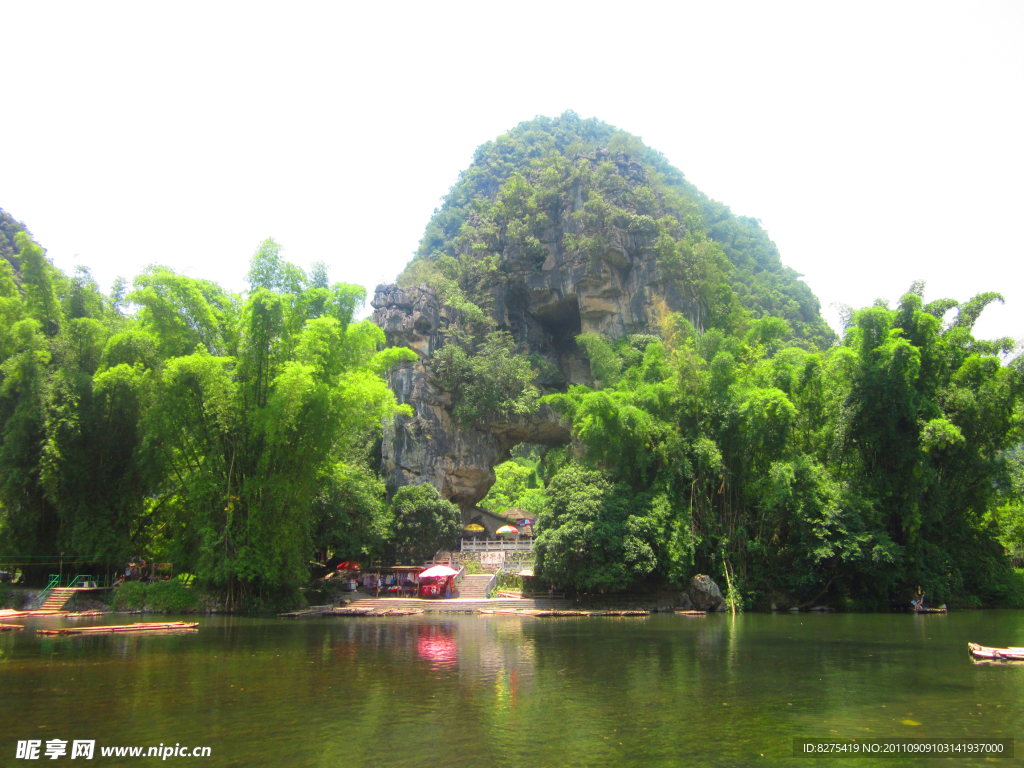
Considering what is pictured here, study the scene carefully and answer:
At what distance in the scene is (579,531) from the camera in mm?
20734

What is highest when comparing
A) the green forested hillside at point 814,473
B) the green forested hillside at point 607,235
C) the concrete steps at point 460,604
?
the green forested hillside at point 607,235

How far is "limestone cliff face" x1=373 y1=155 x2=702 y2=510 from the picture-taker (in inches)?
1236

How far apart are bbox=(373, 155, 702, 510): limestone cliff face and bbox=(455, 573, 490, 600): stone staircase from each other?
22.7 feet

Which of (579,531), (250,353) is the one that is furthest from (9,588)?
(579,531)

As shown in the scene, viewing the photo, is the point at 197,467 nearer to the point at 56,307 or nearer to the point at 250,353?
the point at 250,353

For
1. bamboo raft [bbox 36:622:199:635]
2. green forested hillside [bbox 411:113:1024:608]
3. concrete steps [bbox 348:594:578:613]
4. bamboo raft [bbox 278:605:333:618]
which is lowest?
concrete steps [bbox 348:594:578:613]

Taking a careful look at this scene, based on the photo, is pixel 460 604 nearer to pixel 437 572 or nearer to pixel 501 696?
pixel 437 572

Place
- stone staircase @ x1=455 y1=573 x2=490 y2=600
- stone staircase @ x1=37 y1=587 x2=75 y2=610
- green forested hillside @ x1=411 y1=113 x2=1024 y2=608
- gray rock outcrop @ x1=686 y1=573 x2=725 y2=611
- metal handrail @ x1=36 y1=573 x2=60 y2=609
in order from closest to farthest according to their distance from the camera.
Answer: stone staircase @ x1=37 y1=587 x2=75 y2=610
metal handrail @ x1=36 y1=573 x2=60 y2=609
green forested hillside @ x1=411 y1=113 x2=1024 y2=608
gray rock outcrop @ x1=686 y1=573 x2=725 y2=611
stone staircase @ x1=455 y1=573 x2=490 y2=600

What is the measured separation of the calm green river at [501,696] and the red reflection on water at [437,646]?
0.09 meters

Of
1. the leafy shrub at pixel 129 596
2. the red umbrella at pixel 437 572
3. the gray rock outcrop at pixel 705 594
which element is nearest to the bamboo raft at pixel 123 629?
the leafy shrub at pixel 129 596

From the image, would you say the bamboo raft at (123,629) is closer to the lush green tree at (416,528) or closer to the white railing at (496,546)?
the lush green tree at (416,528)

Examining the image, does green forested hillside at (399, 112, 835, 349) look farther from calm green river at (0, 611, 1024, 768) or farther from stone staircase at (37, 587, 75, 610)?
calm green river at (0, 611, 1024, 768)

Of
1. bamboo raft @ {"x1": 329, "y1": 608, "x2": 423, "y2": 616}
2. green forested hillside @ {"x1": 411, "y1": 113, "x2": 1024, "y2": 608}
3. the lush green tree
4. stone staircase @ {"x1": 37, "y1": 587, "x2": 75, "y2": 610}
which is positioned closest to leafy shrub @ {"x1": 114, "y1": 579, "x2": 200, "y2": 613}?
stone staircase @ {"x1": 37, "y1": 587, "x2": 75, "y2": 610}

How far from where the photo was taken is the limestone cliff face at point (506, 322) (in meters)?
31.4
